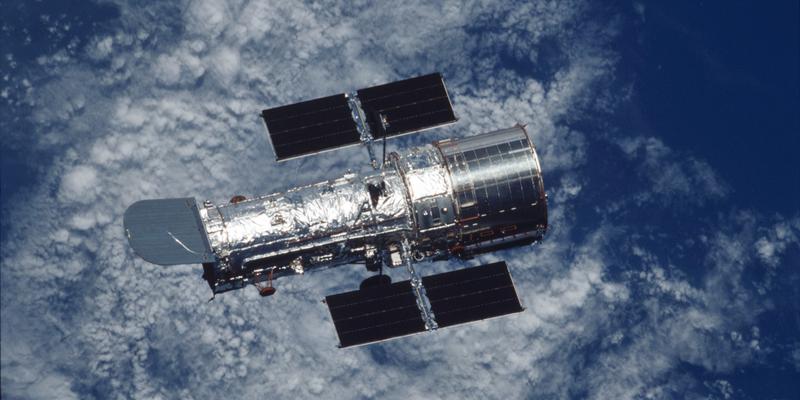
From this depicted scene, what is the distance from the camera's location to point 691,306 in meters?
28.0

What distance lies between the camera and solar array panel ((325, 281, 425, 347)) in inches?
877

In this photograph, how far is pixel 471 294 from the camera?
22.7 m

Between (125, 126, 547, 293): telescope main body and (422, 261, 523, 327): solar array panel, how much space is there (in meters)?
1.17

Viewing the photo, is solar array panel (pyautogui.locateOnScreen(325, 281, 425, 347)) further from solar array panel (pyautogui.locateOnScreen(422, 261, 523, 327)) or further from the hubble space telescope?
solar array panel (pyautogui.locateOnScreen(422, 261, 523, 327))

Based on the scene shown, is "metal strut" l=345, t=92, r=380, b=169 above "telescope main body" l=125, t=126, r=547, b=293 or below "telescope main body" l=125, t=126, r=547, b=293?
above

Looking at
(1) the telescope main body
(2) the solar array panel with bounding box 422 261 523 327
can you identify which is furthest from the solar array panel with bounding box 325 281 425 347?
(1) the telescope main body

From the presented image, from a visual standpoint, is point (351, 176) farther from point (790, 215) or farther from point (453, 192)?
point (790, 215)

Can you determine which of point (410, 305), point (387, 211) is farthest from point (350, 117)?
point (410, 305)

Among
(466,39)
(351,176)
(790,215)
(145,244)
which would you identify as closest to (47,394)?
(145,244)

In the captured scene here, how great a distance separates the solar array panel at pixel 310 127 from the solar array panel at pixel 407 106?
664 millimetres

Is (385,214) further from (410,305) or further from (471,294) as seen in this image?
(471,294)

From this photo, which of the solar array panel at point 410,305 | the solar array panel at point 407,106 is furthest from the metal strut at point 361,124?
the solar array panel at point 410,305

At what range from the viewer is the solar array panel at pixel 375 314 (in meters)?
22.3

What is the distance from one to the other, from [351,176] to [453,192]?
2960 millimetres
